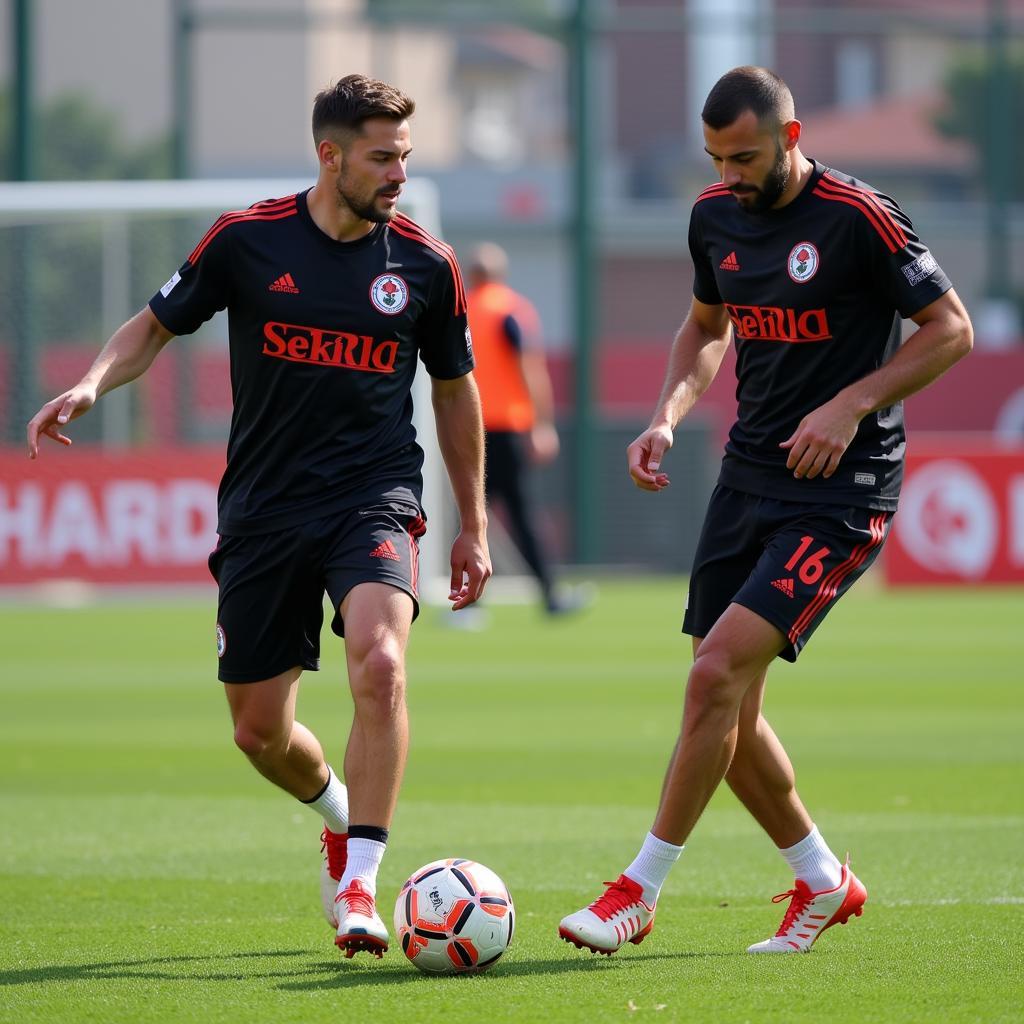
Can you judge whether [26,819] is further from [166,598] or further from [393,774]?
[166,598]

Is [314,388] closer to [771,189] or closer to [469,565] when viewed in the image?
[469,565]

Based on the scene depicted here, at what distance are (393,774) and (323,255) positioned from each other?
147cm

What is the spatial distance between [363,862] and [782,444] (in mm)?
1516

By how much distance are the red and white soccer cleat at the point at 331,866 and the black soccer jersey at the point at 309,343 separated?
0.93m

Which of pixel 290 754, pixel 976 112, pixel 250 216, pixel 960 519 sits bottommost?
pixel 960 519

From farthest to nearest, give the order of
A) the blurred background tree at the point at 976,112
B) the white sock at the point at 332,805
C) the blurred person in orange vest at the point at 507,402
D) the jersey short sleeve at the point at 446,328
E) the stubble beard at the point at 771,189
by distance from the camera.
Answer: the blurred background tree at the point at 976,112, the blurred person in orange vest at the point at 507,402, the white sock at the point at 332,805, the jersey short sleeve at the point at 446,328, the stubble beard at the point at 771,189

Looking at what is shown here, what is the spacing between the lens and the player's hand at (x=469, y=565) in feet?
19.0

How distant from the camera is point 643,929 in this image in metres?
5.16

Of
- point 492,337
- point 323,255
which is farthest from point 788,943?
point 492,337

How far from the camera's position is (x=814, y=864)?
543 cm

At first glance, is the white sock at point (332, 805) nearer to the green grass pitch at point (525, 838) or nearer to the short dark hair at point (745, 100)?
the green grass pitch at point (525, 838)

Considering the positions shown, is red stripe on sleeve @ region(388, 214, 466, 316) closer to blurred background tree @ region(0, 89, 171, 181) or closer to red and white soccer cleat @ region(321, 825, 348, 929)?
red and white soccer cleat @ region(321, 825, 348, 929)

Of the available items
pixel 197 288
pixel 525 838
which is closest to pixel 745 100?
pixel 197 288

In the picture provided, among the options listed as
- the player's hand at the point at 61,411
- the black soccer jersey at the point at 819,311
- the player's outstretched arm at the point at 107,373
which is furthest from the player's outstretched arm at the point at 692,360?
the player's hand at the point at 61,411
